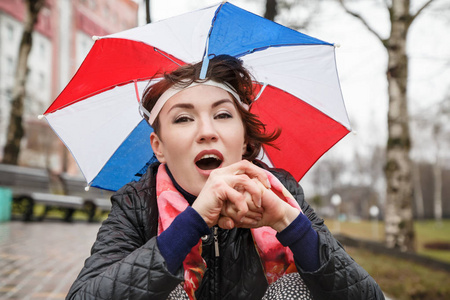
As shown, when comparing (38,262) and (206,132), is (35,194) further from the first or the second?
(206,132)

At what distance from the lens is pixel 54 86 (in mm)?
36969

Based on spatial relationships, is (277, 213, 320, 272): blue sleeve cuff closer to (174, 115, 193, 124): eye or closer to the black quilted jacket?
the black quilted jacket

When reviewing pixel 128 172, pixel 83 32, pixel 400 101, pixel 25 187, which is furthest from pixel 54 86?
pixel 128 172

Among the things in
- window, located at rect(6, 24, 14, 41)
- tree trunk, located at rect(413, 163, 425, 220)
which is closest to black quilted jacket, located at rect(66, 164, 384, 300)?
window, located at rect(6, 24, 14, 41)

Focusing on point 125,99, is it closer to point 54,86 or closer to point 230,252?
point 230,252

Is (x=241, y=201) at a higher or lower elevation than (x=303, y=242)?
higher

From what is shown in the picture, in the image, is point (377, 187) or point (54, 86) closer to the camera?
point (54, 86)

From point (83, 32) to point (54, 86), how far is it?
6.23 meters

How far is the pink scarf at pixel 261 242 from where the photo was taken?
153 cm

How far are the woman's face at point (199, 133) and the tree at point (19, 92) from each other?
11131 millimetres

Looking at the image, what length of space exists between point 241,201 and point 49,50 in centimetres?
4064

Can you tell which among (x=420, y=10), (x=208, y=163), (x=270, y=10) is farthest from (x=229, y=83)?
(x=420, y=10)

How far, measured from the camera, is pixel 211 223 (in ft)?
4.60

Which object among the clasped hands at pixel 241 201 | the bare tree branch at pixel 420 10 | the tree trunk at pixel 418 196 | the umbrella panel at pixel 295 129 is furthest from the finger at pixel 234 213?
the tree trunk at pixel 418 196
